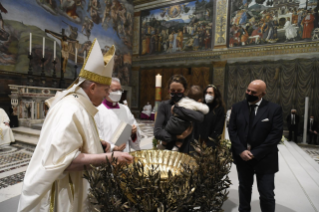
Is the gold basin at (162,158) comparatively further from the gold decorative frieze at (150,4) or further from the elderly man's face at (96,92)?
the gold decorative frieze at (150,4)

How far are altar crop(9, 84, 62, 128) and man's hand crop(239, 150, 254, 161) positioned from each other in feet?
13.9

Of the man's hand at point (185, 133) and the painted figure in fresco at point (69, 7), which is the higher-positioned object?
the painted figure in fresco at point (69, 7)

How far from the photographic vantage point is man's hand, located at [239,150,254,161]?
2.17 metres

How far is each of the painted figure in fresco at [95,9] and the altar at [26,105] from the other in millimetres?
8761

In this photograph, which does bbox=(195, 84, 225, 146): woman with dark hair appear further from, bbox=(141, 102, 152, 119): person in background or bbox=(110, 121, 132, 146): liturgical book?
bbox=(141, 102, 152, 119): person in background

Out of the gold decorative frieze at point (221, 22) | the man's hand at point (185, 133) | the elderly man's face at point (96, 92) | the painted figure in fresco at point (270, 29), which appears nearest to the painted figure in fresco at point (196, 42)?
the gold decorative frieze at point (221, 22)

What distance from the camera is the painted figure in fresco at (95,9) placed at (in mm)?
12039

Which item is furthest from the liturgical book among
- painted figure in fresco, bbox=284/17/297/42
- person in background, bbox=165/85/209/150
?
painted figure in fresco, bbox=284/17/297/42

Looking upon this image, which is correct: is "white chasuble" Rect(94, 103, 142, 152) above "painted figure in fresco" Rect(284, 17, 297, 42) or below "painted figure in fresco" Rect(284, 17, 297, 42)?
below

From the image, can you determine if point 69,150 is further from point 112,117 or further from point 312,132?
point 312,132

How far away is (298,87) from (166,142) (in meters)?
10.7

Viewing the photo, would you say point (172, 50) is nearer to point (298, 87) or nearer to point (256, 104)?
point (298, 87)

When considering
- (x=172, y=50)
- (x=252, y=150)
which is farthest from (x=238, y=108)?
(x=172, y=50)

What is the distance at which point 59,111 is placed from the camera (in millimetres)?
1260
